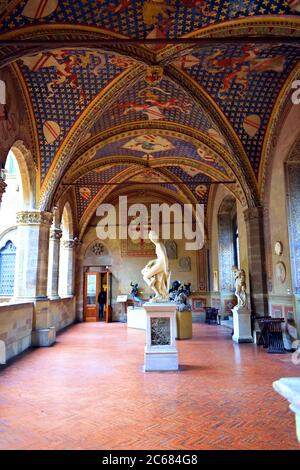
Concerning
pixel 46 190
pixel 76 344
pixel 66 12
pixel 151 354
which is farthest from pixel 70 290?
pixel 66 12

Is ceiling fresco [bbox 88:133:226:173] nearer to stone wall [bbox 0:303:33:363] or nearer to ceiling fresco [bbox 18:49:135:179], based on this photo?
ceiling fresco [bbox 18:49:135:179]

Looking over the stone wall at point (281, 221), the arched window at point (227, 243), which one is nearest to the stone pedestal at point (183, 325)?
the stone wall at point (281, 221)

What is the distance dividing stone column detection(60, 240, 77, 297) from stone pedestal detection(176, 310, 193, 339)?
7800 mm

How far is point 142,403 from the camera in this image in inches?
204

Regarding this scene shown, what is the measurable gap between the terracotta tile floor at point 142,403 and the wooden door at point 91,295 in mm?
10661

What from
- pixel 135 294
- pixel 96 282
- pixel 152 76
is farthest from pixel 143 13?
pixel 96 282

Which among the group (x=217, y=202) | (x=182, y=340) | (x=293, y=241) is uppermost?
(x=217, y=202)

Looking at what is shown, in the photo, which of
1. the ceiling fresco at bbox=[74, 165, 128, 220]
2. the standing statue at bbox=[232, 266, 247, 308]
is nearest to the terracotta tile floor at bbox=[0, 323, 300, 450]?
the standing statue at bbox=[232, 266, 247, 308]

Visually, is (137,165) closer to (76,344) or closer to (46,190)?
(46,190)

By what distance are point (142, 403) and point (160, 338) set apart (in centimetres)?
230

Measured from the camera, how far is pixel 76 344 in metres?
11.2

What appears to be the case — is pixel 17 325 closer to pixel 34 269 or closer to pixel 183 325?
pixel 34 269

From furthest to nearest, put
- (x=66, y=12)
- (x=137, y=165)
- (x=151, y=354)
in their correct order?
1. (x=137, y=165)
2. (x=151, y=354)
3. (x=66, y=12)

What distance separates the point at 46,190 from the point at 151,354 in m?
6.26
